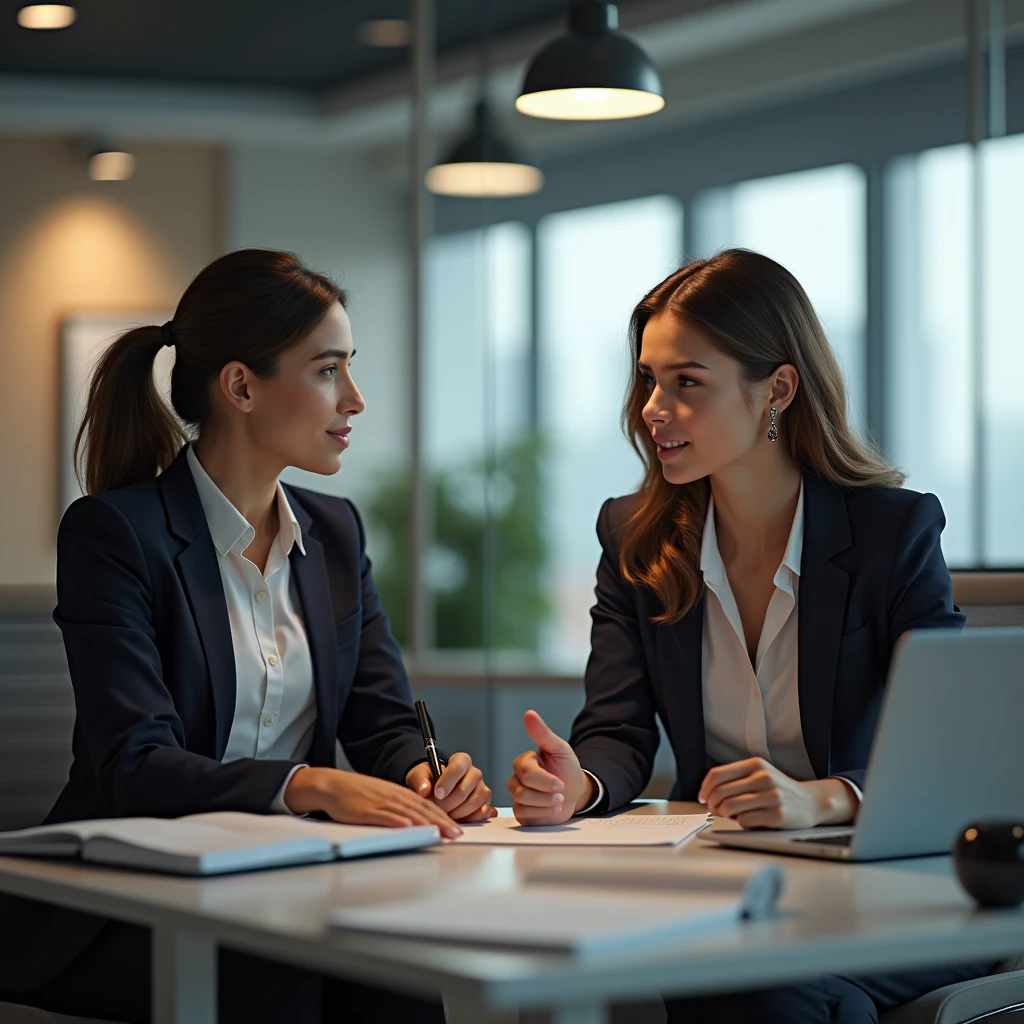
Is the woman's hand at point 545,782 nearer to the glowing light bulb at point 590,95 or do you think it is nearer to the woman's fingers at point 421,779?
the woman's fingers at point 421,779

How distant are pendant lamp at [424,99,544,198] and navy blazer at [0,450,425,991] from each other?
7.90 feet

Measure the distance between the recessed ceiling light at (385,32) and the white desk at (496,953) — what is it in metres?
3.47

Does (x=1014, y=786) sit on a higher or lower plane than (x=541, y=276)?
lower

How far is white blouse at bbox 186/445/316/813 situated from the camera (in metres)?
2.06

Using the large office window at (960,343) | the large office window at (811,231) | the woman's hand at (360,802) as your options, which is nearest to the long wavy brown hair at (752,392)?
the woman's hand at (360,802)

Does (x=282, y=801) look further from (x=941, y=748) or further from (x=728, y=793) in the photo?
(x=941, y=748)

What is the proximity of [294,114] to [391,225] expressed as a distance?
431 millimetres

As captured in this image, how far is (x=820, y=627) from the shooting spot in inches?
81.7

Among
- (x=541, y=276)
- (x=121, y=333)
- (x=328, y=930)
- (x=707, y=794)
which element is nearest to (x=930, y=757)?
(x=707, y=794)

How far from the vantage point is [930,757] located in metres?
1.42

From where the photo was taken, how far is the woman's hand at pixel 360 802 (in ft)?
5.41

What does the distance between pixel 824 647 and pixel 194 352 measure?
3.31 feet

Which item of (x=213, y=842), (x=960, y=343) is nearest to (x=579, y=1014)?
(x=213, y=842)

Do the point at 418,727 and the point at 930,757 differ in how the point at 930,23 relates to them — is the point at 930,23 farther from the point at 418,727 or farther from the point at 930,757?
the point at 930,757
